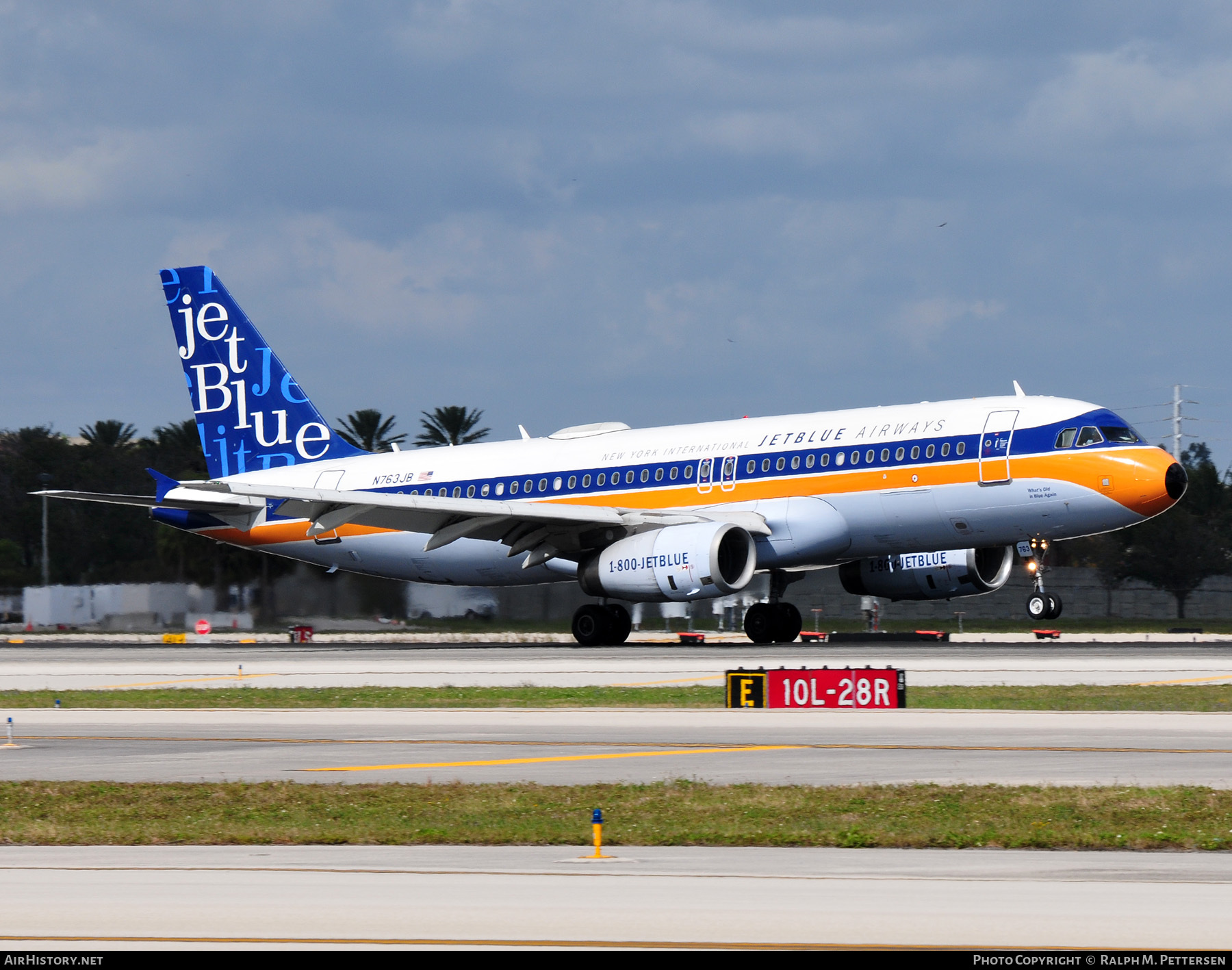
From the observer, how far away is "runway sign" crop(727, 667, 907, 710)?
23828 mm

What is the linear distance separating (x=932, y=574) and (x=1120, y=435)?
668 centimetres

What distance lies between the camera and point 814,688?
80.2ft

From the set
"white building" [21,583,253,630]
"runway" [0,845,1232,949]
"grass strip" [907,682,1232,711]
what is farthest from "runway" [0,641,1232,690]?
"runway" [0,845,1232,949]

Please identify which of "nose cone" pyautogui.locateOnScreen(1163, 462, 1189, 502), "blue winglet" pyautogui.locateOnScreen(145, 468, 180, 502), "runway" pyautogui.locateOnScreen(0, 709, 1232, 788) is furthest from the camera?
"blue winglet" pyautogui.locateOnScreen(145, 468, 180, 502)

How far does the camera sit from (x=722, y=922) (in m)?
9.08

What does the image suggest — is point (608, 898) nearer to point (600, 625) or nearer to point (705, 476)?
point (705, 476)

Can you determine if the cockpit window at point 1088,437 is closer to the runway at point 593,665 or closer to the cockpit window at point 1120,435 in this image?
the cockpit window at point 1120,435

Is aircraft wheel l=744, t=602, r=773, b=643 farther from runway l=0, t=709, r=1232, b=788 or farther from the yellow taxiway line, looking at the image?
the yellow taxiway line

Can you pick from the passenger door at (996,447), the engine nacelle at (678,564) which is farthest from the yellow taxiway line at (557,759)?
the passenger door at (996,447)

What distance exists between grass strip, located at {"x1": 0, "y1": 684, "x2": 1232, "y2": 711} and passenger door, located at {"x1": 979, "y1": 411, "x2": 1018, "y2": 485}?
1044 cm

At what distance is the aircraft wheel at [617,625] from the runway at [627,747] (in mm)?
17537

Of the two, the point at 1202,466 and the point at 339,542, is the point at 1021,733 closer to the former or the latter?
the point at 339,542

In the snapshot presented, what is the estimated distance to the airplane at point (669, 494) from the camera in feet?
121

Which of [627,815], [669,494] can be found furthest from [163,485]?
[627,815]
